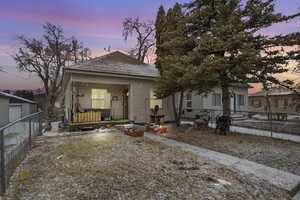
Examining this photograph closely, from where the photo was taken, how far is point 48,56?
2072 centimetres

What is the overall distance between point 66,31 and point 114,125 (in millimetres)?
19894

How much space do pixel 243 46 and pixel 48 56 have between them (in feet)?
78.8

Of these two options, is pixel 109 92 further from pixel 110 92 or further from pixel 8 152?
pixel 8 152

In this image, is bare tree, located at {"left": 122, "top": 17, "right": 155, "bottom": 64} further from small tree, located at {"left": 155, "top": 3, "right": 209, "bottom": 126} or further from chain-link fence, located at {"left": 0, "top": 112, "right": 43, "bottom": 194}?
chain-link fence, located at {"left": 0, "top": 112, "right": 43, "bottom": 194}

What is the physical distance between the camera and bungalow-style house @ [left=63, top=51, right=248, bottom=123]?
8.26 metres

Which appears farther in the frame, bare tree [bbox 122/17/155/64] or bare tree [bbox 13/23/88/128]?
bare tree [bbox 122/17/155/64]

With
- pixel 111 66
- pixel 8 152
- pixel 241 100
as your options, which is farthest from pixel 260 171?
pixel 241 100

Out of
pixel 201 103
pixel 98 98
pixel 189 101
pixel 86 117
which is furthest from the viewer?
pixel 189 101

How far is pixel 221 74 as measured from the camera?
706cm

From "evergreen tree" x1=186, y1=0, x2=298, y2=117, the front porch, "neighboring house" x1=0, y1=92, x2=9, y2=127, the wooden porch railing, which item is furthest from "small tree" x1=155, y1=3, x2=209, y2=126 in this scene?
"neighboring house" x1=0, y1=92, x2=9, y2=127

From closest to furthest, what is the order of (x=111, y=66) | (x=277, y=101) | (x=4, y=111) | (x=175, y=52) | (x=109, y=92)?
(x=175, y=52)
(x=4, y=111)
(x=111, y=66)
(x=109, y=92)
(x=277, y=101)

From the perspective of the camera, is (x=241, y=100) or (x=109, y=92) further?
(x=241, y=100)

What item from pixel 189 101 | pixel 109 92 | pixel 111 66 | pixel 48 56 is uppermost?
pixel 48 56

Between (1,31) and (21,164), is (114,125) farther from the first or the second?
(1,31)
